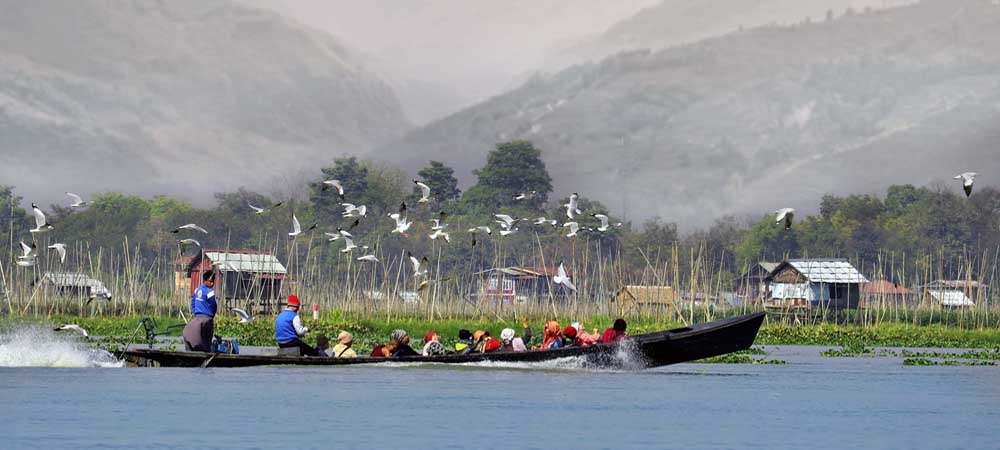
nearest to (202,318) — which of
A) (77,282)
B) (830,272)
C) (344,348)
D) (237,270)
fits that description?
(344,348)

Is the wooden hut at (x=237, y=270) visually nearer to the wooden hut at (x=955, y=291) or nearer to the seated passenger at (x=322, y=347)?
the wooden hut at (x=955, y=291)

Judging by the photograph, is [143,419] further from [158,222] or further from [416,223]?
[158,222]

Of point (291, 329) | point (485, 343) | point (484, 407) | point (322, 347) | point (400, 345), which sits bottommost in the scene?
point (484, 407)

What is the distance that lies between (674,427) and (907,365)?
17.9 metres

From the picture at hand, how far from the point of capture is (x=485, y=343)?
112ft

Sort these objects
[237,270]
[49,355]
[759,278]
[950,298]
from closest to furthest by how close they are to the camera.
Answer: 1. [49,355]
2. [237,270]
3. [950,298]
4. [759,278]

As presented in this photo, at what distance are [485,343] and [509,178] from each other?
305 feet

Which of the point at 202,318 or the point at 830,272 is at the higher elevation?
the point at 830,272

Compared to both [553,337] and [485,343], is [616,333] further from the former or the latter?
[485,343]

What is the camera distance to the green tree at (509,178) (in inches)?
4906

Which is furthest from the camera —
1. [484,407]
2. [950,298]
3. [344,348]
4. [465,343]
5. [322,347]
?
[950,298]

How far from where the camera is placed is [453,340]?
165 feet

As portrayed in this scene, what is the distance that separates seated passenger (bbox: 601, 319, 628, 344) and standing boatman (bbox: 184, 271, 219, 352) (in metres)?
8.26

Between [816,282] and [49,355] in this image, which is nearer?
[49,355]
